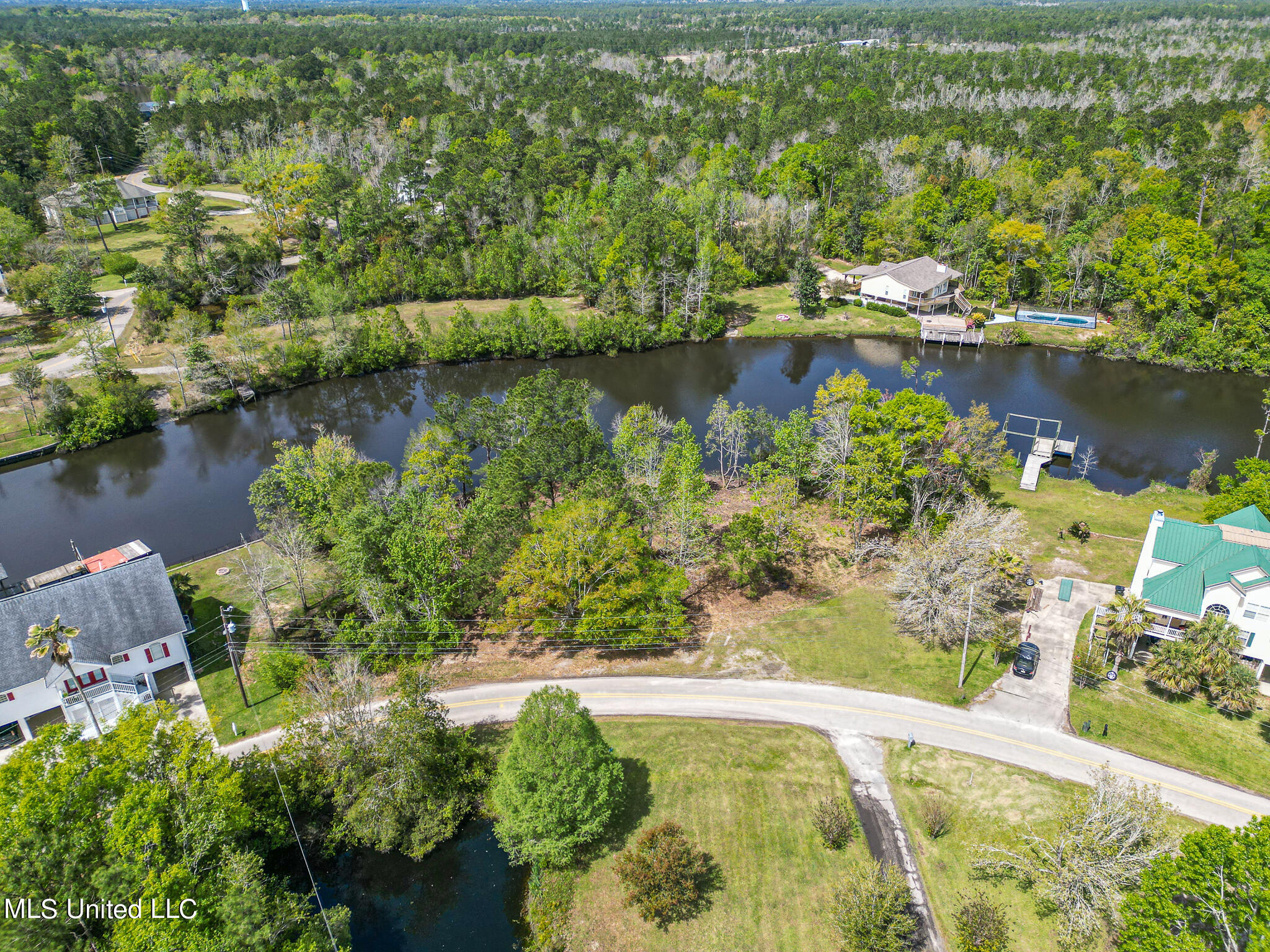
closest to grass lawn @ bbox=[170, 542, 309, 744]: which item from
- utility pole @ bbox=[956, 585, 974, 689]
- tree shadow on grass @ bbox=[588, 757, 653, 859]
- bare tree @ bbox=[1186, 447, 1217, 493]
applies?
tree shadow on grass @ bbox=[588, 757, 653, 859]

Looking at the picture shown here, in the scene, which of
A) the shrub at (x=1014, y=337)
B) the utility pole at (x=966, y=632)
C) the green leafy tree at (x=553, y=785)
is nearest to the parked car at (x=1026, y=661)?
the utility pole at (x=966, y=632)

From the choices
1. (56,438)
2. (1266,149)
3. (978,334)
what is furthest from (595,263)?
(1266,149)

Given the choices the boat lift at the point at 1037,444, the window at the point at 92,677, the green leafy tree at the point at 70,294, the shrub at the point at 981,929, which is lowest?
the boat lift at the point at 1037,444

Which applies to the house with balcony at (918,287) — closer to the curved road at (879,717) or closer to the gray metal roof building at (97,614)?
the curved road at (879,717)

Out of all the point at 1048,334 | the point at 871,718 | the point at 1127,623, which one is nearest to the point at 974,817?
the point at 871,718

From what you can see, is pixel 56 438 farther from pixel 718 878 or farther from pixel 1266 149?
pixel 1266 149

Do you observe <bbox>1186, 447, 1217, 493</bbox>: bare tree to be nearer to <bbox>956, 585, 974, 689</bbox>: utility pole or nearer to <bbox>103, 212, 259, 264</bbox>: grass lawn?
<bbox>956, 585, 974, 689</bbox>: utility pole
